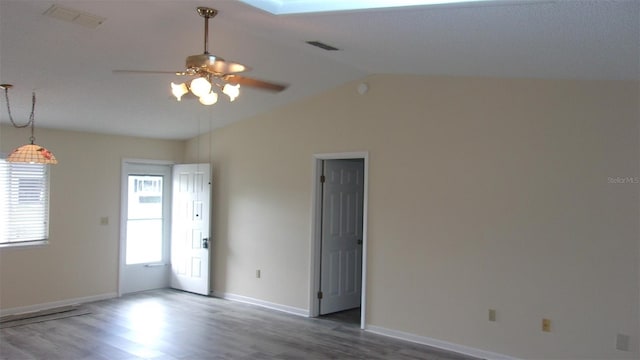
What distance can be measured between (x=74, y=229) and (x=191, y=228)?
1.55m

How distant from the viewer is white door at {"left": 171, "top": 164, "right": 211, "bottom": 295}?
715cm

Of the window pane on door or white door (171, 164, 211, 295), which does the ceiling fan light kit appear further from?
the window pane on door

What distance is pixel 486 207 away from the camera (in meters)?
4.71

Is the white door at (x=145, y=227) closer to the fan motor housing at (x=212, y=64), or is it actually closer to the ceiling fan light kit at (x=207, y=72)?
the ceiling fan light kit at (x=207, y=72)

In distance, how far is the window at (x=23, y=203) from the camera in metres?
6.04

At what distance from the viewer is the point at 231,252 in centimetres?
700

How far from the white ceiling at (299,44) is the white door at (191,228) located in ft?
6.06

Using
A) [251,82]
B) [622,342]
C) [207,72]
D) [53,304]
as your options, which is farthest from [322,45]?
[53,304]

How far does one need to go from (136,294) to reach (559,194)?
577cm

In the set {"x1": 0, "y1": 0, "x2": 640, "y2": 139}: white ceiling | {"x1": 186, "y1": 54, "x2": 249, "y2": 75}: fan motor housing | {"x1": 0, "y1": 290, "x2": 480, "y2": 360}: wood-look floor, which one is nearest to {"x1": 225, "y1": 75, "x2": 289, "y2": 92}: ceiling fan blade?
{"x1": 186, "y1": 54, "x2": 249, "y2": 75}: fan motor housing

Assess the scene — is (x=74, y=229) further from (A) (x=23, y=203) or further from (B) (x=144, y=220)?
(B) (x=144, y=220)

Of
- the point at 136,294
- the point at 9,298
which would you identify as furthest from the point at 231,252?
the point at 9,298

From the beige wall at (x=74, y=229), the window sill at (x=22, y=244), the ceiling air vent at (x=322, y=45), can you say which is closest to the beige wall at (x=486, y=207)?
the ceiling air vent at (x=322, y=45)

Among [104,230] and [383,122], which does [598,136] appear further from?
[104,230]
